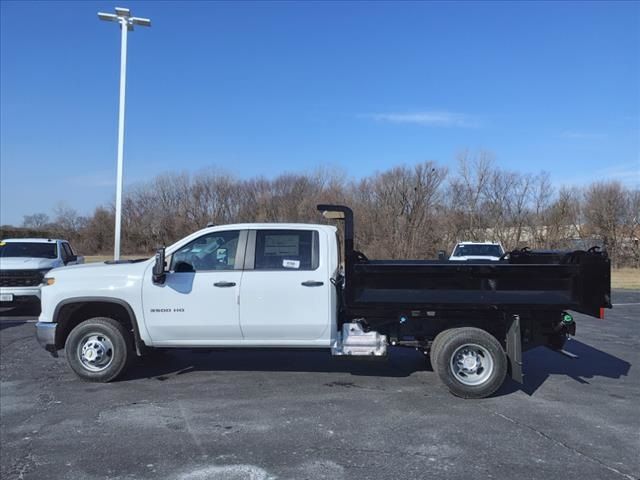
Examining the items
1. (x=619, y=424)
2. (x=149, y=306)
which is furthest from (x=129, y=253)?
(x=619, y=424)

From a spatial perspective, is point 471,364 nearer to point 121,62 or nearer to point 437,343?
point 437,343

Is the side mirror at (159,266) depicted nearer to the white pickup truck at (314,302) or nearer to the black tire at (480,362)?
the white pickup truck at (314,302)

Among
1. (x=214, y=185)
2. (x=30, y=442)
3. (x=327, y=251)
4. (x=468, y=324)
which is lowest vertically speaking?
(x=30, y=442)

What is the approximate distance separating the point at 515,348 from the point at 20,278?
11.5 meters

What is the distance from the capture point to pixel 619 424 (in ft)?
17.2

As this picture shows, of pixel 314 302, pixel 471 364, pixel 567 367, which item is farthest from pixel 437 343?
pixel 567 367

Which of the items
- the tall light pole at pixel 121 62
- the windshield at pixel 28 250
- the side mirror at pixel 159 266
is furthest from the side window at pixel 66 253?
the side mirror at pixel 159 266

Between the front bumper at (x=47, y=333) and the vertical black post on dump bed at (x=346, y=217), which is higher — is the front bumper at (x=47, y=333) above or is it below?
below

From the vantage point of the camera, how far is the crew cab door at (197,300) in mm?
6371

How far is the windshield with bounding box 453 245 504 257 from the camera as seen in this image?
18.8m

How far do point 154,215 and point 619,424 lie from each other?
150 ft

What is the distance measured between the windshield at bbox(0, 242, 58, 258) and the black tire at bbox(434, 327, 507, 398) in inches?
472

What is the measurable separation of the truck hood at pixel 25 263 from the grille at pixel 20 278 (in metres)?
0.10

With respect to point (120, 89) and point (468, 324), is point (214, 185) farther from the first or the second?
point (468, 324)
